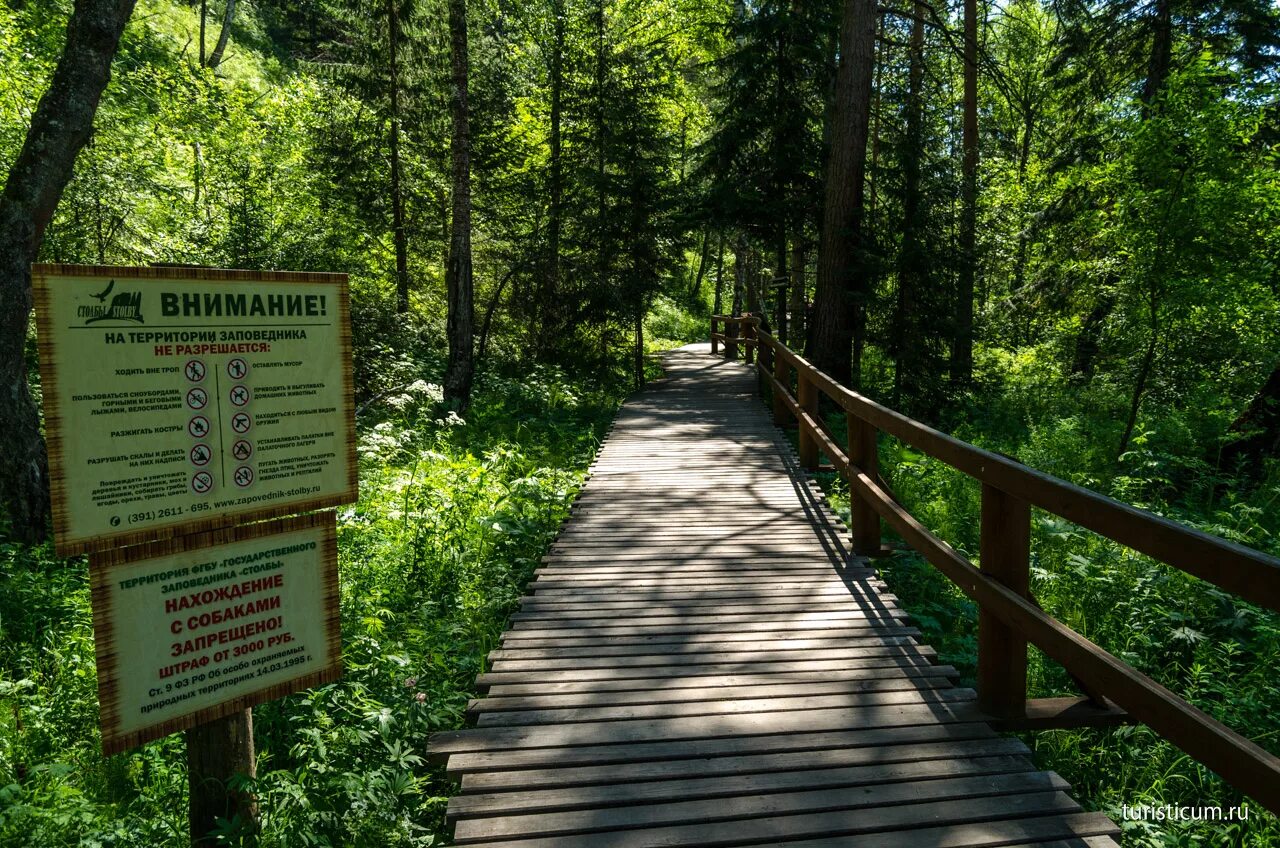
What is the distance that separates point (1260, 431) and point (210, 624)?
10.8 meters

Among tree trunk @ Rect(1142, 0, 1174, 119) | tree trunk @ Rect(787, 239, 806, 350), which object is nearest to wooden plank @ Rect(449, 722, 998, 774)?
tree trunk @ Rect(787, 239, 806, 350)

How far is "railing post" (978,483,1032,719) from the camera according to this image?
340 cm

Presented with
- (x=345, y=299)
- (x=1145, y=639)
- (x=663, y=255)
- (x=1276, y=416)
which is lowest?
(x=1145, y=639)

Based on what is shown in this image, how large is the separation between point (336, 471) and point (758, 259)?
23812mm

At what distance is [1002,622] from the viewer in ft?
11.6

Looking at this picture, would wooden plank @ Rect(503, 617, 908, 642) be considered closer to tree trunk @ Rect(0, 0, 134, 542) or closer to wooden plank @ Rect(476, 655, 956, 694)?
wooden plank @ Rect(476, 655, 956, 694)

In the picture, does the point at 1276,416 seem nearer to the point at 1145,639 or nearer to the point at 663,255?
the point at 1145,639

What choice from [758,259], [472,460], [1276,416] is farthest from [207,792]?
[758,259]

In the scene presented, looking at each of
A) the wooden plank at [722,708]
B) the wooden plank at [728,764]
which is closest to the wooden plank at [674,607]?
the wooden plank at [722,708]

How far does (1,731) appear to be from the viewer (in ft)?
11.5

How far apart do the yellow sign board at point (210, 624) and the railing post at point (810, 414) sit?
6.82 metres

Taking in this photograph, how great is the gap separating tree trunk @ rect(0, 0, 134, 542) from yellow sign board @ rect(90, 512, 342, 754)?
4.70 m

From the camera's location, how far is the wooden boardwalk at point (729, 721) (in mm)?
2842

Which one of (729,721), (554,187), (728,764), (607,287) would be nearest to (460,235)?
(607,287)
